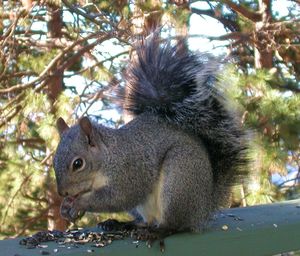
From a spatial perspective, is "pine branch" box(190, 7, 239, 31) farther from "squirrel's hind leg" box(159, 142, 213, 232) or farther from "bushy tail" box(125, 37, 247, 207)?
"squirrel's hind leg" box(159, 142, 213, 232)

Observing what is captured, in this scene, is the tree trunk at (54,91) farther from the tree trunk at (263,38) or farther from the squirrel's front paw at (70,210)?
the squirrel's front paw at (70,210)

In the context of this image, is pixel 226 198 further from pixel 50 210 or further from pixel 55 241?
pixel 50 210

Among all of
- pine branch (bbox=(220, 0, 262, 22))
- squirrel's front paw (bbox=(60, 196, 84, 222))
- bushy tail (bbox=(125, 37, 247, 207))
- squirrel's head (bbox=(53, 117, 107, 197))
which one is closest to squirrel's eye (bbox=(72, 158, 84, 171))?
squirrel's head (bbox=(53, 117, 107, 197))

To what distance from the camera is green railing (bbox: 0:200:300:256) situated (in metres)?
1.55

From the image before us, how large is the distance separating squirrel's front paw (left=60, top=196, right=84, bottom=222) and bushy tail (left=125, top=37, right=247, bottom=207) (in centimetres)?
46

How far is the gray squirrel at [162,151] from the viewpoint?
1835 millimetres

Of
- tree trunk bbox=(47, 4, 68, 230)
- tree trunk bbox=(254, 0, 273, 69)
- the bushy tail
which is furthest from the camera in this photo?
tree trunk bbox=(47, 4, 68, 230)

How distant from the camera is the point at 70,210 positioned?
1797mm

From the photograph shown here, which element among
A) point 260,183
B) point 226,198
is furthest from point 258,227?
point 260,183

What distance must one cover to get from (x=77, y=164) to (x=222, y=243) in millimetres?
520

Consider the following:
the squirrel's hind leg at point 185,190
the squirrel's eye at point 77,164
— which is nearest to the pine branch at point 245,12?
the squirrel's hind leg at point 185,190

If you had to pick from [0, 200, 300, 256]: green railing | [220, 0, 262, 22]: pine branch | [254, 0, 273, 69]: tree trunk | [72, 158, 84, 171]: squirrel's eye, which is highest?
[220, 0, 262, 22]: pine branch

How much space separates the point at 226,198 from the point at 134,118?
46 centimetres

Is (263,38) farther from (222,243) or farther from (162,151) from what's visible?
(222,243)
